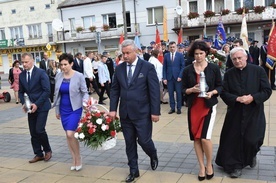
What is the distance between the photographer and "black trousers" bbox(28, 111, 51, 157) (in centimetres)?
526

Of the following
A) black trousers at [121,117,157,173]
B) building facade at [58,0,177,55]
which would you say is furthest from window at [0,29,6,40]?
black trousers at [121,117,157,173]

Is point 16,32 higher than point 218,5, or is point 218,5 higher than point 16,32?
point 218,5

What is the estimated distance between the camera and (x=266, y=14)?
81.0 ft

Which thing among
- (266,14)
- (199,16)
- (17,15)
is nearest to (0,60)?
(17,15)

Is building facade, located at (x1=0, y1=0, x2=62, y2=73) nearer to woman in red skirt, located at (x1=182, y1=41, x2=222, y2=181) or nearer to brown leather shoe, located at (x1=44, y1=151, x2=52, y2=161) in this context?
brown leather shoe, located at (x1=44, y1=151, x2=52, y2=161)

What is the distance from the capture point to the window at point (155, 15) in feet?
95.2

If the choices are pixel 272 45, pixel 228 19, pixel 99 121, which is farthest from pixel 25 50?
pixel 99 121

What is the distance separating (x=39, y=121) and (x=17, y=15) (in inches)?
1389

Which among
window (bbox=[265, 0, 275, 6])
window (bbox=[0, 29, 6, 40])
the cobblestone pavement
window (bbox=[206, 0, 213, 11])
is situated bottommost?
the cobblestone pavement

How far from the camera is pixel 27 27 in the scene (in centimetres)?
3675

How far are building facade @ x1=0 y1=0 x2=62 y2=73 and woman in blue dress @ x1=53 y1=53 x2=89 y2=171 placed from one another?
1219 inches

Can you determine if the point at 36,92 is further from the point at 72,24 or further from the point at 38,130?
the point at 72,24

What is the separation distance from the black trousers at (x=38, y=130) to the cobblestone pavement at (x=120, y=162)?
0.27 metres

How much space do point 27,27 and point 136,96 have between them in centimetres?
3575
